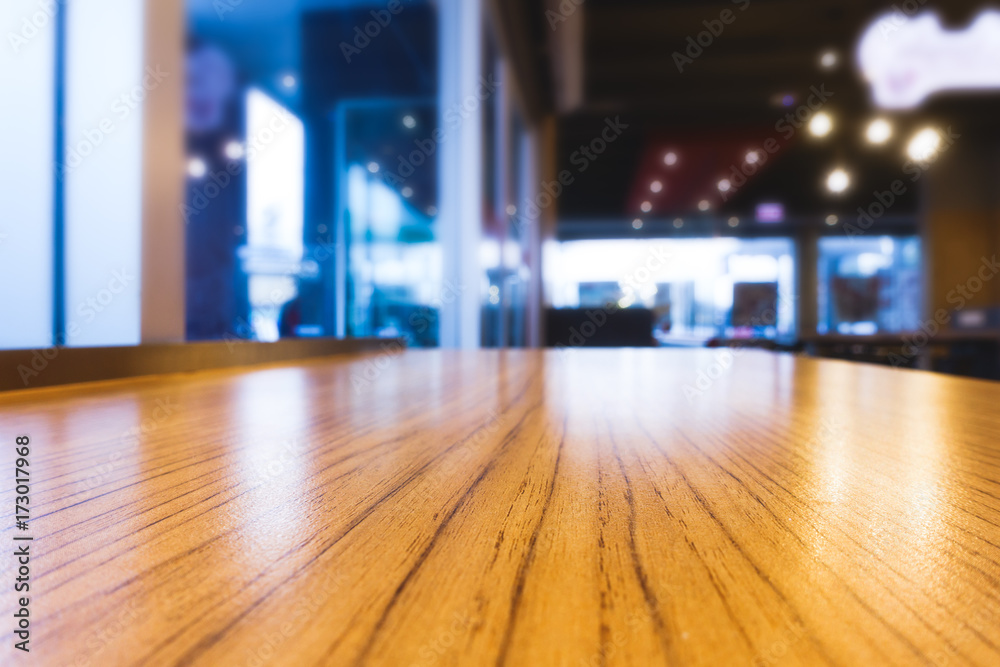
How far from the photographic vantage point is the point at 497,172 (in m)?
4.93

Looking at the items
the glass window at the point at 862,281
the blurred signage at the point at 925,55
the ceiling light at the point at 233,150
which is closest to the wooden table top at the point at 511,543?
the ceiling light at the point at 233,150

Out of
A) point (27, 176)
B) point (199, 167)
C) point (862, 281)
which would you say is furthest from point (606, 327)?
point (862, 281)

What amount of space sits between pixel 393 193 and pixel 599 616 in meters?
3.66

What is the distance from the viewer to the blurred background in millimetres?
1150

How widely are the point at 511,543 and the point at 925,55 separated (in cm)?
433

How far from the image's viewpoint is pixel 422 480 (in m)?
0.26

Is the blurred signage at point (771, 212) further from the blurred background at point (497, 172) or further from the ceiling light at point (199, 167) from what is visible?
the ceiling light at point (199, 167)

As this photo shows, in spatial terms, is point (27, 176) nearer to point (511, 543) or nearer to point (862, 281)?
point (511, 543)

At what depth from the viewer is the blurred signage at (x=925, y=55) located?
11.0 feet

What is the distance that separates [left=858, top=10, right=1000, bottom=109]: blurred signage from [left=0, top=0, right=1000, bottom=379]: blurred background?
0.02 m

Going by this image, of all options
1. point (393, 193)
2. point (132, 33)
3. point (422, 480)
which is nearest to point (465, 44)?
point (393, 193)

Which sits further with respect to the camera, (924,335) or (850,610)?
(924,335)

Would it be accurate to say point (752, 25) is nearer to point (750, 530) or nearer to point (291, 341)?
point (291, 341)

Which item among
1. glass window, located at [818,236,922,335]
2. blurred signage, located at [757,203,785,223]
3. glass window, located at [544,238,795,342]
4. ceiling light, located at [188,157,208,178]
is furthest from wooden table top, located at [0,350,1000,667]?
glass window, located at [818,236,922,335]
